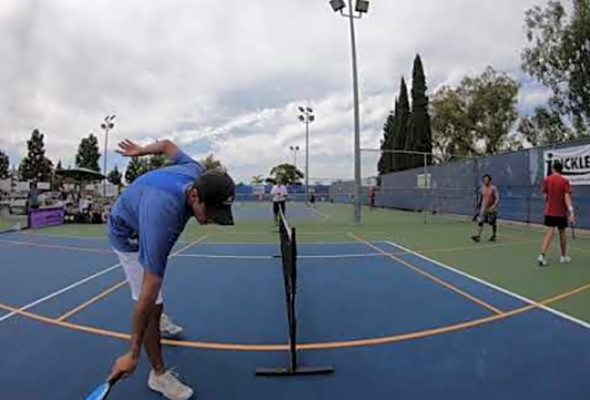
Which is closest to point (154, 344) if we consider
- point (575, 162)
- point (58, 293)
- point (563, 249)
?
point (58, 293)

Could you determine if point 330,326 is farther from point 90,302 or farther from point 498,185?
point 498,185

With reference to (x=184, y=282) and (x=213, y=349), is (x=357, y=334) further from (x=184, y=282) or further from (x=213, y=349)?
(x=184, y=282)

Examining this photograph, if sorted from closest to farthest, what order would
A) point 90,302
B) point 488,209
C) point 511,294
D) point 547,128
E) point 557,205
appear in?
point 90,302
point 511,294
point 557,205
point 488,209
point 547,128

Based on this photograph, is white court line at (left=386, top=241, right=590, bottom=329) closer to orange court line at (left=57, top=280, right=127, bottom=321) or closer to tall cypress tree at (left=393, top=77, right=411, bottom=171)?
orange court line at (left=57, top=280, right=127, bottom=321)

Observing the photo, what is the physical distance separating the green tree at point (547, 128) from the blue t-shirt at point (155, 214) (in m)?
30.5

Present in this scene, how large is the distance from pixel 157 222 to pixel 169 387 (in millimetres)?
1475

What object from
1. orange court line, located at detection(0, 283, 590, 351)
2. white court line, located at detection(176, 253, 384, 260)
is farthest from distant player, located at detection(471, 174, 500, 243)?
orange court line, located at detection(0, 283, 590, 351)

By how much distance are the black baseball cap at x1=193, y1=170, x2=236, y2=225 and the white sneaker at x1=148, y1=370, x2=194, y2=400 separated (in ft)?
4.96

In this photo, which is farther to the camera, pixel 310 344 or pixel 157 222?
pixel 310 344

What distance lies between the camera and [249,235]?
15656 millimetres

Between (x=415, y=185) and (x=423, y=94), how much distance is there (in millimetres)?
18946

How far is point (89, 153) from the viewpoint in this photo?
295ft

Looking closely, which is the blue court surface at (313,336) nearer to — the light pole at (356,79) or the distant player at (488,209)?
the distant player at (488,209)

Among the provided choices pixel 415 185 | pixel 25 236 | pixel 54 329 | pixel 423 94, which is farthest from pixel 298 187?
pixel 54 329
